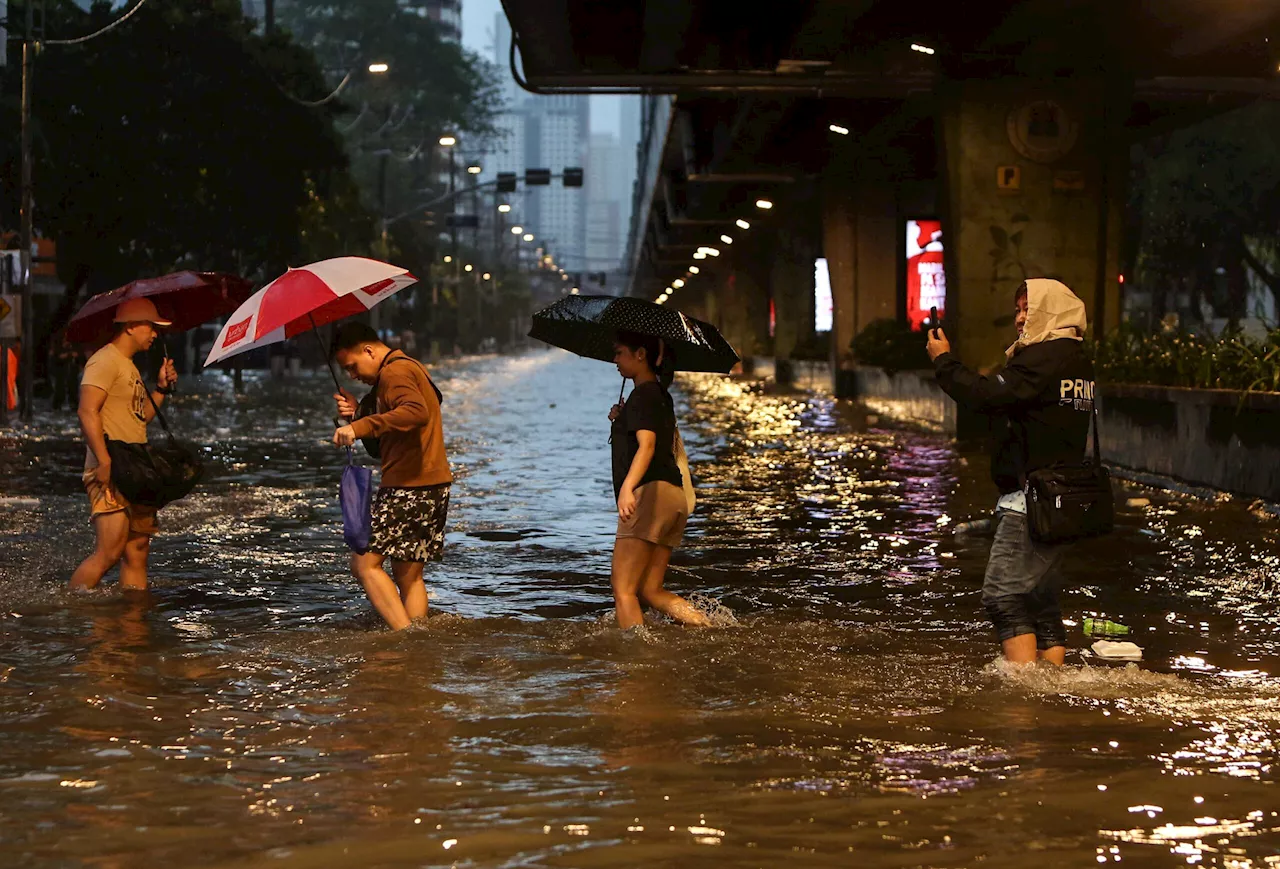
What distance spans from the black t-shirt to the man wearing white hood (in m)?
1.45

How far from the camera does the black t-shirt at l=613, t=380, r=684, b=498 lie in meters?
8.67

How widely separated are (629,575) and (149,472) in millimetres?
2821

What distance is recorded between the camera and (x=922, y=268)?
46.2 meters

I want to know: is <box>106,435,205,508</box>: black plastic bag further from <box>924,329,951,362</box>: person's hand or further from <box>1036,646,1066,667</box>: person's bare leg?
<box>1036,646,1066,667</box>: person's bare leg

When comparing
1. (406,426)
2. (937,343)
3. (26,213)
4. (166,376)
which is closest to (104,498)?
(166,376)

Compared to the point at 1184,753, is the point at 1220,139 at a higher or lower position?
higher

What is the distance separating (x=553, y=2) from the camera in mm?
23688

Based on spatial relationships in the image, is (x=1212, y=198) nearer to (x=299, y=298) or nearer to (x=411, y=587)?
(x=411, y=587)

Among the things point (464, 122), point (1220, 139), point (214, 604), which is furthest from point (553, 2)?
point (464, 122)

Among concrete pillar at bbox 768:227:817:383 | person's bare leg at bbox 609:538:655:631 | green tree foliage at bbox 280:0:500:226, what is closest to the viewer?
person's bare leg at bbox 609:538:655:631

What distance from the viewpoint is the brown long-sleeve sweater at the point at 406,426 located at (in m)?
8.69

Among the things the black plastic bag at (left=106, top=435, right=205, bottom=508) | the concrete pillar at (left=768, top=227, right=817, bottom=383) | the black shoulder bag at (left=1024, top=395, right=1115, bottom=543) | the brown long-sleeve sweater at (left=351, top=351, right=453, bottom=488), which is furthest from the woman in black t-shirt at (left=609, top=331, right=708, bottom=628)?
the concrete pillar at (left=768, top=227, right=817, bottom=383)

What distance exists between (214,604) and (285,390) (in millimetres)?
40657

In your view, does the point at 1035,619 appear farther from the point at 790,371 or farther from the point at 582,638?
the point at 790,371
